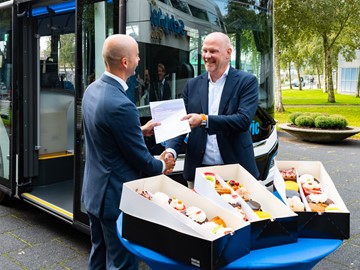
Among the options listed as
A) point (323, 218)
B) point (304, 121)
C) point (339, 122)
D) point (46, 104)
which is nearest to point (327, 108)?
point (304, 121)

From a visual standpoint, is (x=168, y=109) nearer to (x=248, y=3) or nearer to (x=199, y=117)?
(x=199, y=117)

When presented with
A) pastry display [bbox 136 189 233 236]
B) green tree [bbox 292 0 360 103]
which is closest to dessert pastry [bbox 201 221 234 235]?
pastry display [bbox 136 189 233 236]

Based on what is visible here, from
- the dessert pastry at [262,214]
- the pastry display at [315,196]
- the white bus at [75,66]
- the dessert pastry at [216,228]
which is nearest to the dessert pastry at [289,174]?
the pastry display at [315,196]

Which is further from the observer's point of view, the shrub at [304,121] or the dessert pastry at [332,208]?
the shrub at [304,121]

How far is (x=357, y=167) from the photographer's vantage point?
27.8 feet

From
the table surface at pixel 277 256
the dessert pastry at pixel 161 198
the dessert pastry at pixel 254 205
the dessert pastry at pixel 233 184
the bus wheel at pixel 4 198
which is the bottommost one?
the bus wheel at pixel 4 198

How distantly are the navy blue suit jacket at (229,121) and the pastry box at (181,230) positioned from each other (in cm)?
75

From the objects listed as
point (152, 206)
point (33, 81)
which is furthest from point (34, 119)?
point (152, 206)

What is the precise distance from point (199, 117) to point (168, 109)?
0.20 metres

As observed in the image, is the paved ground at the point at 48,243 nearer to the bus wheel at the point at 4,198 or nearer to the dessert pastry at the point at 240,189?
the bus wheel at the point at 4,198

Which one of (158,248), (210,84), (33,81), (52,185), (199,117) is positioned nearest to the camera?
(158,248)

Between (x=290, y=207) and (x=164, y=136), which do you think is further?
(x=164, y=136)

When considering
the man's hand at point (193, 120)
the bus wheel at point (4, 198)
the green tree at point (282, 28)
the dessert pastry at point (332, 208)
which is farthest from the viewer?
the green tree at point (282, 28)

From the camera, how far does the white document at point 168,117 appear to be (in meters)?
2.68
